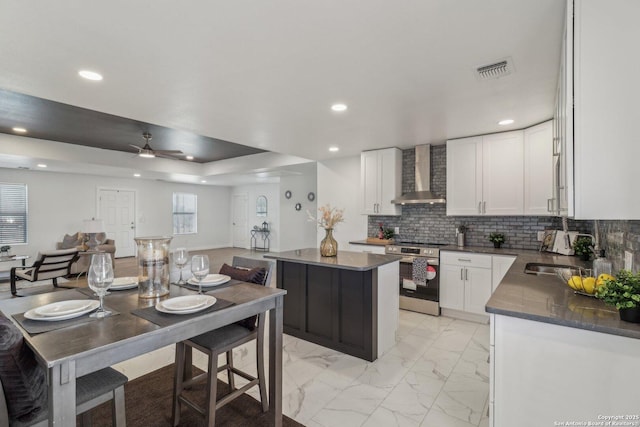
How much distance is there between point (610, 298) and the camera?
1.29 m

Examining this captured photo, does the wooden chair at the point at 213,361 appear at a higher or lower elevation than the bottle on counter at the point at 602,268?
lower

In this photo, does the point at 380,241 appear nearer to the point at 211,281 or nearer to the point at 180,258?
the point at 211,281

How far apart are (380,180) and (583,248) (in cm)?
267

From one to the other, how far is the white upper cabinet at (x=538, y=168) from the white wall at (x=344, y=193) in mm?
2488

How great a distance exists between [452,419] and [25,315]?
2524 mm

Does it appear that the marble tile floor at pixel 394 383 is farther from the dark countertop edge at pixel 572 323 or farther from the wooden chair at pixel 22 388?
the wooden chair at pixel 22 388

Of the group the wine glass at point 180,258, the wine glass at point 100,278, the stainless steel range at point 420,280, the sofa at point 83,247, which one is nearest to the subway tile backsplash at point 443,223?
the stainless steel range at point 420,280

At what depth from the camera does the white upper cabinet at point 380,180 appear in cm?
480

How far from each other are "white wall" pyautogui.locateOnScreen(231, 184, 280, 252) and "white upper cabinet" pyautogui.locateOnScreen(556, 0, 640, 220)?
8995 mm

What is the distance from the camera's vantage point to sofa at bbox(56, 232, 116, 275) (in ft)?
19.6

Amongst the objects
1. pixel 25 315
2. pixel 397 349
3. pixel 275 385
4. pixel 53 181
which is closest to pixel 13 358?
pixel 25 315

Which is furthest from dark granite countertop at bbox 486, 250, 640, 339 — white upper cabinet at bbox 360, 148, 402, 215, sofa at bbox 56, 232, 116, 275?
sofa at bbox 56, 232, 116, 275

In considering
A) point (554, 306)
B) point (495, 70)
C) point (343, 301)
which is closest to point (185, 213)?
point (343, 301)

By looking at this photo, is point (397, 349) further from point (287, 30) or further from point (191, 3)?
point (191, 3)
